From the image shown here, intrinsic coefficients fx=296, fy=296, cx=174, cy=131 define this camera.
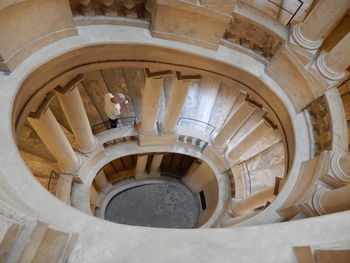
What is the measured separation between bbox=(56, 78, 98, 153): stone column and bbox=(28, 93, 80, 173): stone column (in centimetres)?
28

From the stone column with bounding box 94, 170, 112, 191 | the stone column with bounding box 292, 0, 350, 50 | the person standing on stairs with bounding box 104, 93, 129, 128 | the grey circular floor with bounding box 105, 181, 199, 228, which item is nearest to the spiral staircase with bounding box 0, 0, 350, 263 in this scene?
the stone column with bounding box 292, 0, 350, 50

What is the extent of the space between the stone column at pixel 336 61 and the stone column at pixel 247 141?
9.81 feet

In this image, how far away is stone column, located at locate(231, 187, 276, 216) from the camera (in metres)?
6.90

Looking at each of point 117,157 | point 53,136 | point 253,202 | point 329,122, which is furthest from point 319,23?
point 117,157

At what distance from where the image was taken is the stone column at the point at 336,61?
412 cm

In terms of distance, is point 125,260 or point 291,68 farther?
point 291,68

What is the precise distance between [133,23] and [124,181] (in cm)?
718

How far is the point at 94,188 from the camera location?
9.78 meters

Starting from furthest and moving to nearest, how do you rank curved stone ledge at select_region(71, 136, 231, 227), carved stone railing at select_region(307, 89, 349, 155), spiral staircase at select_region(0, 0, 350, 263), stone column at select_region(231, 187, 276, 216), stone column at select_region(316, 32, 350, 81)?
curved stone ledge at select_region(71, 136, 231, 227) → stone column at select_region(231, 187, 276, 216) → carved stone railing at select_region(307, 89, 349, 155) → stone column at select_region(316, 32, 350, 81) → spiral staircase at select_region(0, 0, 350, 263)

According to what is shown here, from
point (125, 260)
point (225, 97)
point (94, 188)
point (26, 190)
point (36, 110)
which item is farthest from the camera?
point (94, 188)

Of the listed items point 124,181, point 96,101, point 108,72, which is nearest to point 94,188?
point 124,181

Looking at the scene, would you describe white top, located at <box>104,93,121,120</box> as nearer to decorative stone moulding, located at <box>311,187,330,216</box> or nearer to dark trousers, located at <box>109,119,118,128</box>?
dark trousers, located at <box>109,119,118,128</box>

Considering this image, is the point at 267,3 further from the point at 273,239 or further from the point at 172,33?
the point at 273,239

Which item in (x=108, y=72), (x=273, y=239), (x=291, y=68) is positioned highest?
(x=108, y=72)
